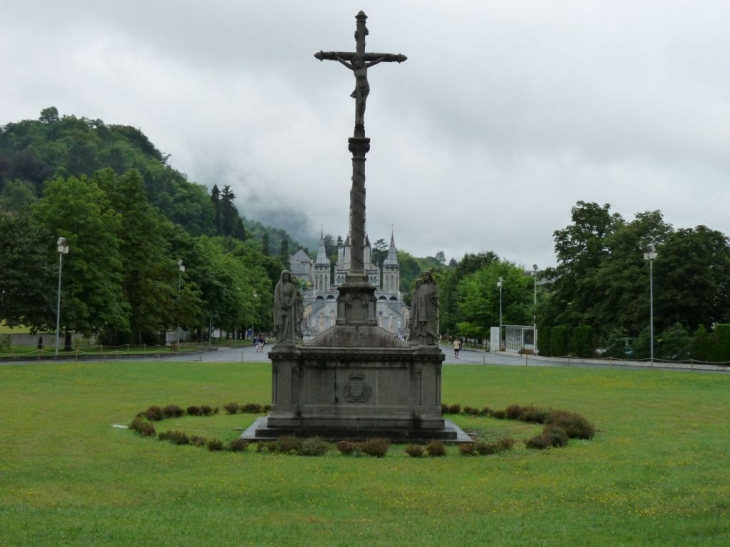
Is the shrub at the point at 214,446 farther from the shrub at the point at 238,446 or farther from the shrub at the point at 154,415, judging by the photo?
the shrub at the point at 154,415

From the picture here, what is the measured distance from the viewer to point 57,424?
67.6 feet

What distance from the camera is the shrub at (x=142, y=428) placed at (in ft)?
62.6

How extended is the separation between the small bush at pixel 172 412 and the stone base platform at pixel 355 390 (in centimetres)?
474

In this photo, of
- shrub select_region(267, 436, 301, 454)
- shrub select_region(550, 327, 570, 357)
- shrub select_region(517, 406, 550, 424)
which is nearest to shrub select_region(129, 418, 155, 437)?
shrub select_region(267, 436, 301, 454)

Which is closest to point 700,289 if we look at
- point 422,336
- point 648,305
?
point 648,305

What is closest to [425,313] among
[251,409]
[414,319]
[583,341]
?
[414,319]

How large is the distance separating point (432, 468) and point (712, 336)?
38199mm

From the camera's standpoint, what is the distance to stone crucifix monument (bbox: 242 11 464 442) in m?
19.0

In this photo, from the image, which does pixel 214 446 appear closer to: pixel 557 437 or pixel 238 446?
pixel 238 446

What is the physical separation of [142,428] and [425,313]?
6812 millimetres

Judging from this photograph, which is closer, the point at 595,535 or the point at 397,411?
the point at 595,535

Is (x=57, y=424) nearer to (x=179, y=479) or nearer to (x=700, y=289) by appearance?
(x=179, y=479)

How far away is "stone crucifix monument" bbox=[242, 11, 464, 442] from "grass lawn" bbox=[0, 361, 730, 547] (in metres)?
1.21

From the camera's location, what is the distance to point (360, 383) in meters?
19.2
